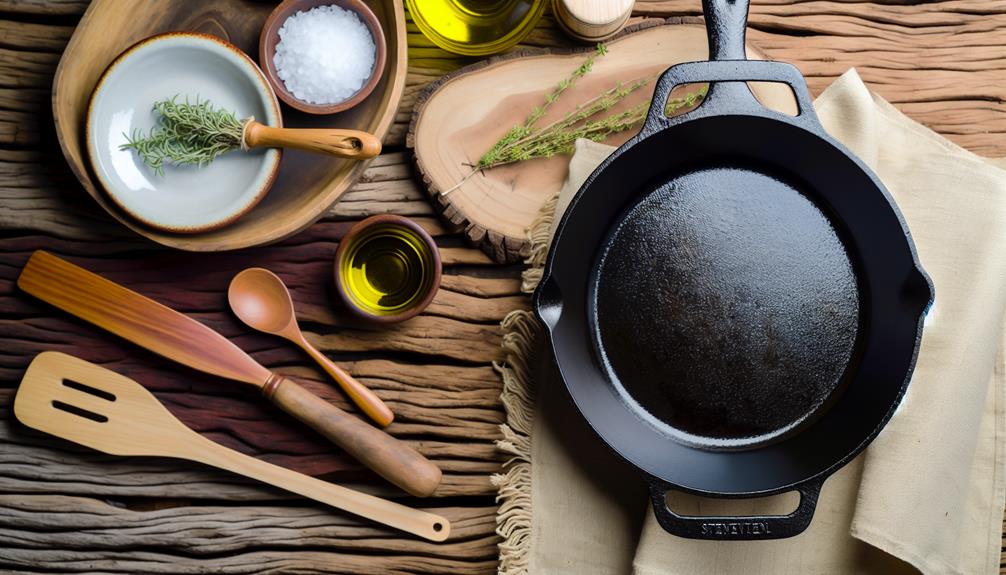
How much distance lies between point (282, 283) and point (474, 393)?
320 millimetres

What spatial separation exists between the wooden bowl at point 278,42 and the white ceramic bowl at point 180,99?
0.11ft

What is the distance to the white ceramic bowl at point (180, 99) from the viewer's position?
1.02 meters

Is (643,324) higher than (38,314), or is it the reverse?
(643,324)

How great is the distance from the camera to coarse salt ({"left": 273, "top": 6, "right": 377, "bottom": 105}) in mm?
1065

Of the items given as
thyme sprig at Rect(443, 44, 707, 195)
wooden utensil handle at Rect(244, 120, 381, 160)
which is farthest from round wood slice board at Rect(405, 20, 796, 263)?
wooden utensil handle at Rect(244, 120, 381, 160)

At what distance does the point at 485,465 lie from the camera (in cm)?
113

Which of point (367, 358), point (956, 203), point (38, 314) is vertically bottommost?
point (38, 314)

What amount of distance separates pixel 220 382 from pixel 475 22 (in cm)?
65

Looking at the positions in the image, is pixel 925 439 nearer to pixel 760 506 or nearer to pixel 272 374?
pixel 760 506

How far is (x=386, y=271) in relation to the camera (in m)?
1.13

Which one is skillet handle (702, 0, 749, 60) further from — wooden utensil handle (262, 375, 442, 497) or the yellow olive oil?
wooden utensil handle (262, 375, 442, 497)

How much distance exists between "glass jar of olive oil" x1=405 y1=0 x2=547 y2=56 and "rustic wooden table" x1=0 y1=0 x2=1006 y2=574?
38 millimetres

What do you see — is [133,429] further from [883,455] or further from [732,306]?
[883,455]

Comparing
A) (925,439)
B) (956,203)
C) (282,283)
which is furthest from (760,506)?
(282,283)
